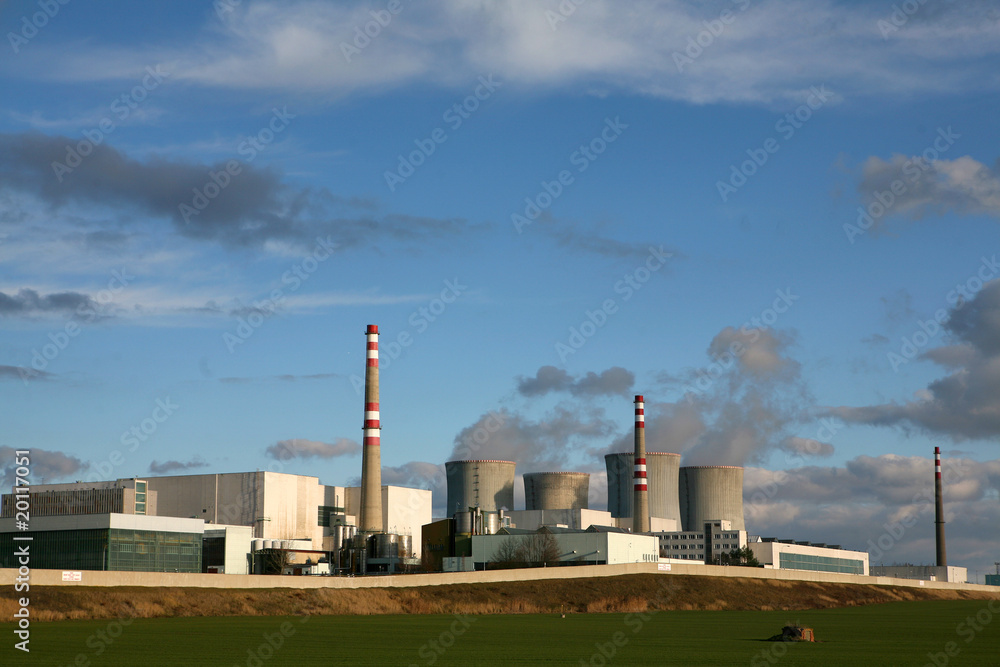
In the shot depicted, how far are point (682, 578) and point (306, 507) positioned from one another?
3129cm

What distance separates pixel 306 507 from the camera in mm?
81938

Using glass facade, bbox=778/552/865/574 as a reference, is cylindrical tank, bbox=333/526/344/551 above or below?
above

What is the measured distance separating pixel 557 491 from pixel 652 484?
8.55 metres

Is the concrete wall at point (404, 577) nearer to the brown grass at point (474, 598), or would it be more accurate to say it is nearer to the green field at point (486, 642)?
the brown grass at point (474, 598)

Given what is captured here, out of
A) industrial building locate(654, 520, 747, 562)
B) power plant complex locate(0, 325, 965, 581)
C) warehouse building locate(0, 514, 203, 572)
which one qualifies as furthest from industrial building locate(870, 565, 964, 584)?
warehouse building locate(0, 514, 203, 572)

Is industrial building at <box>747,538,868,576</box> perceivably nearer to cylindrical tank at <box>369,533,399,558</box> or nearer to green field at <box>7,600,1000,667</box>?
cylindrical tank at <box>369,533,399,558</box>

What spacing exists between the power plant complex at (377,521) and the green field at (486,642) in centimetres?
2696

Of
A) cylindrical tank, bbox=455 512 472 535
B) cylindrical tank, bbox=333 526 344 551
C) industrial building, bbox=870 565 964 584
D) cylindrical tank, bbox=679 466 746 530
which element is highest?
cylindrical tank, bbox=679 466 746 530

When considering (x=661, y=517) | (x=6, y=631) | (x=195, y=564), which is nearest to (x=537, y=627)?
(x=6, y=631)

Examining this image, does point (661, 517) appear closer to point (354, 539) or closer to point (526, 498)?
point (526, 498)

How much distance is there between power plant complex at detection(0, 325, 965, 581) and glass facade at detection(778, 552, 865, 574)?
1.27 feet

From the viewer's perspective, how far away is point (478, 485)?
89.6 metres

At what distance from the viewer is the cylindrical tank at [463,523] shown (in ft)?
243

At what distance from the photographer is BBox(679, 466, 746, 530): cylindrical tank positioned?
9694 cm
